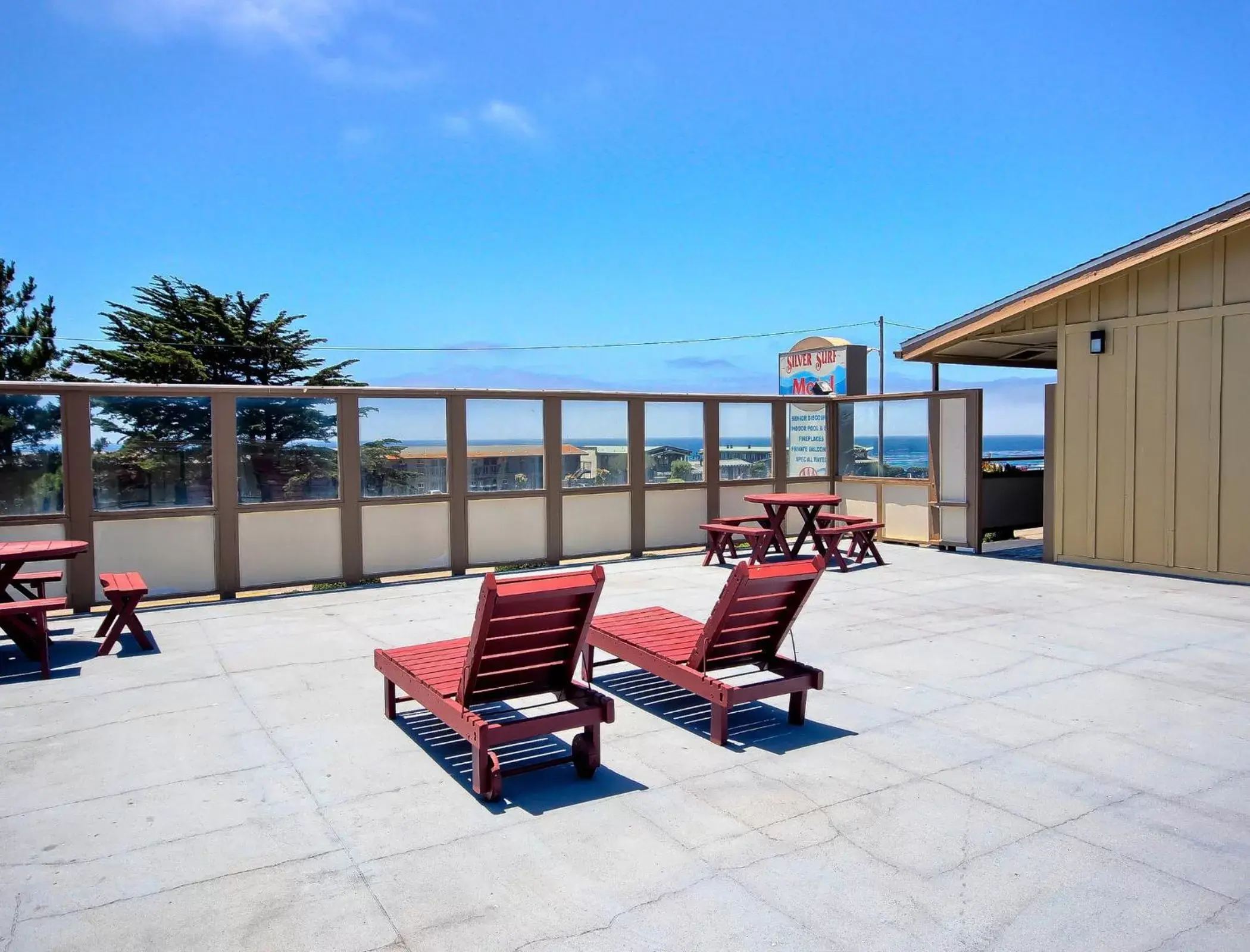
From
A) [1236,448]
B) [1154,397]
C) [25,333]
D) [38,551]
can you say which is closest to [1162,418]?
[1154,397]

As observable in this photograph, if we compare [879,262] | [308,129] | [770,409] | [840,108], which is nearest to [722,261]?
[879,262]

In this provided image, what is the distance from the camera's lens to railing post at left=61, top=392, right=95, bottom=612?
329 inches

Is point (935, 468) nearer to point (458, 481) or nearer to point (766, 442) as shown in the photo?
point (766, 442)

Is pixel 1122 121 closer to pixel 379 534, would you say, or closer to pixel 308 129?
pixel 379 534

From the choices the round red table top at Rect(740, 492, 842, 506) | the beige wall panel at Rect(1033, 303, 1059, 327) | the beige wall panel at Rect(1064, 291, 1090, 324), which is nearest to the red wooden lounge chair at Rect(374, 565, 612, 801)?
the round red table top at Rect(740, 492, 842, 506)

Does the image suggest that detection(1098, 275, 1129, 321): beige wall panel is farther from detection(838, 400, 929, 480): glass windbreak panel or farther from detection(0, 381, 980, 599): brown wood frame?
detection(838, 400, 929, 480): glass windbreak panel

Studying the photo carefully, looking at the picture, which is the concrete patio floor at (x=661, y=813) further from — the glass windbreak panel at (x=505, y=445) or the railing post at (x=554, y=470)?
the railing post at (x=554, y=470)

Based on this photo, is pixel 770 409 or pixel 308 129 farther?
pixel 308 129

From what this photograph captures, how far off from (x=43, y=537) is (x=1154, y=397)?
11846 mm

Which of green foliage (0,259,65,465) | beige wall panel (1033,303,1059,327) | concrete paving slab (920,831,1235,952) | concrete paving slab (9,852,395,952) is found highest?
green foliage (0,259,65,465)

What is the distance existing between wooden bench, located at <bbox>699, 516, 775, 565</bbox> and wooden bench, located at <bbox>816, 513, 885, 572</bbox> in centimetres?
72

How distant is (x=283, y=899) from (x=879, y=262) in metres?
85.1

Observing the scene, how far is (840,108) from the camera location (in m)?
28.5

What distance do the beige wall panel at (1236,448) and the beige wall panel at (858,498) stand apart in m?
4.88
